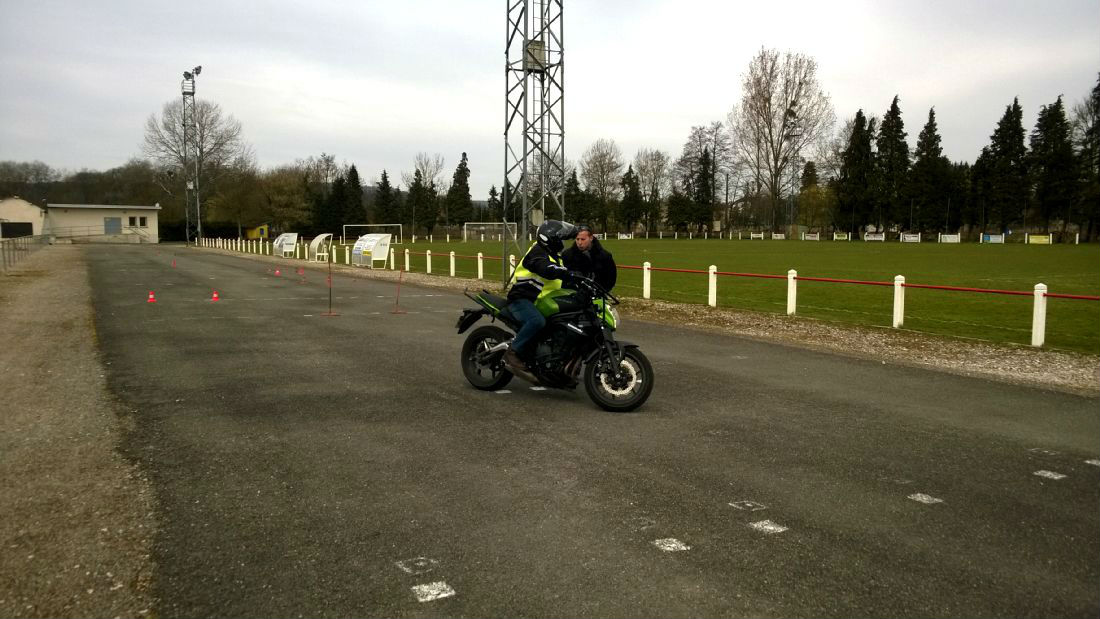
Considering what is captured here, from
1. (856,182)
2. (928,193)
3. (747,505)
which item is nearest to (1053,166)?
(928,193)

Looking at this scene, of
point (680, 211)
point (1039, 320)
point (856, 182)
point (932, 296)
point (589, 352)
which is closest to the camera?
point (589, 352)

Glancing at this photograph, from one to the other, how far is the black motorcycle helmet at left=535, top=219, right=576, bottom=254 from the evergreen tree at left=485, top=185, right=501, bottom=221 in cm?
10650

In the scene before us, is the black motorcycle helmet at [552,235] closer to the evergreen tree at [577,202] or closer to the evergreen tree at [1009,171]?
the evergreen tree at [1009,171]

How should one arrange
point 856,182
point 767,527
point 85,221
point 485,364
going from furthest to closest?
point 856,182, point 85,221, point 485,364, point 767,527

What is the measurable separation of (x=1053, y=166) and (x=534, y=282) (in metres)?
86.2

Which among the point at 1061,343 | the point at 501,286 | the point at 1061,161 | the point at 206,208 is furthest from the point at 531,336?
the point at 206,208

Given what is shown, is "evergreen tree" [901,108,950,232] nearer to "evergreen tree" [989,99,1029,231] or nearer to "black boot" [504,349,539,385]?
"evergreen tree" [989,99,1029,231]

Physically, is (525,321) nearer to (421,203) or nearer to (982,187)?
(982,187)

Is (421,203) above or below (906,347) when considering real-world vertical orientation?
above

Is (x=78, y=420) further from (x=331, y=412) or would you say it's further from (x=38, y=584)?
(x=38, y=584)

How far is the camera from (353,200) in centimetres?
10744

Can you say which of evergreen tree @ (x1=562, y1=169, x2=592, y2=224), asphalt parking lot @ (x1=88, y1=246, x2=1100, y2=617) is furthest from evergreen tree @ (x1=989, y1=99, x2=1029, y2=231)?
asphalt parking lot @ (x1=88, y1=246, x2=1100, y2=617)

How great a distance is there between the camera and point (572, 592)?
3.49 meters

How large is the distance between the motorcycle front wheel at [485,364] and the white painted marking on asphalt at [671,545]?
4.00 m
